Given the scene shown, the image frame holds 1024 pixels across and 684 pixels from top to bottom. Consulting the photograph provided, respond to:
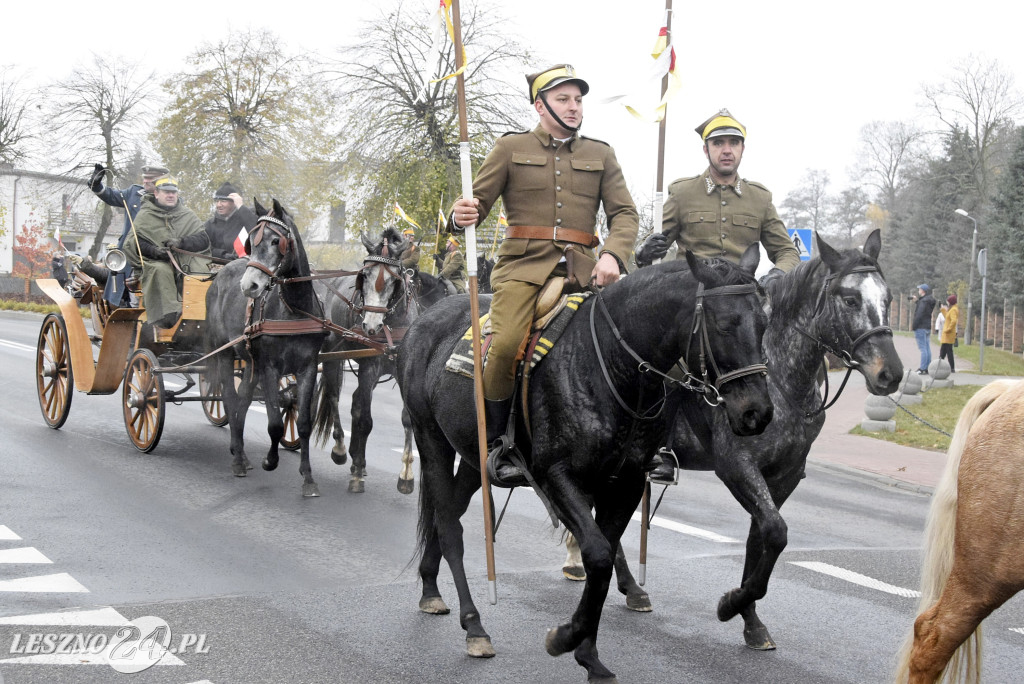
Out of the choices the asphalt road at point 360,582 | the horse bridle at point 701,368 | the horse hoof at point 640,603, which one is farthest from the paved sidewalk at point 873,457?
the horse bridle at point 701,368

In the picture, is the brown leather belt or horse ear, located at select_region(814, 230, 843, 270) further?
horse ear, located at select_region(814, 230, 843, 270)

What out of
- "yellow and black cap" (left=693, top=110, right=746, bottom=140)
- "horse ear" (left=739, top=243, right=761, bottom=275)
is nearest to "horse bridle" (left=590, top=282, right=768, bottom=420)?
"horse ear" (left=739, top=243, right=761, bottom=275)

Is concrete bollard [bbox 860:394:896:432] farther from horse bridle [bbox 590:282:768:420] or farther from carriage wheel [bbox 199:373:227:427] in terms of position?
horse bridle [bbox 590:282:768:420]

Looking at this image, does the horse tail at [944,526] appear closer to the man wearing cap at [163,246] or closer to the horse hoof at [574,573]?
the horse hoof at [574,573]

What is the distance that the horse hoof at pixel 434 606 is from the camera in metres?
5.91

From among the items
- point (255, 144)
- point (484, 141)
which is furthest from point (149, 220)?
point (255, 144)

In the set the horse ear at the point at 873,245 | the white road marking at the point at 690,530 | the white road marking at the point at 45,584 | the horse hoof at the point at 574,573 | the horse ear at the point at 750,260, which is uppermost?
the horse ear at the point at 873,245

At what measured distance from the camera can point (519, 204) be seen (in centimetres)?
539

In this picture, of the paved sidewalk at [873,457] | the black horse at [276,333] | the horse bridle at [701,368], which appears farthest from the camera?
the paved sidewalk at [873,457]

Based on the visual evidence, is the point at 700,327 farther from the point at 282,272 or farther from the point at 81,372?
the point at 81,372

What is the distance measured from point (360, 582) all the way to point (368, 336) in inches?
141

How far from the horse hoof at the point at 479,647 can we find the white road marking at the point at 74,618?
1815mm

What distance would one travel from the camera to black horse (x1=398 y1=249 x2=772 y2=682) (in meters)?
4.27

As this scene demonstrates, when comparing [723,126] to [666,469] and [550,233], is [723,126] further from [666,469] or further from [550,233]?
[666,469]
